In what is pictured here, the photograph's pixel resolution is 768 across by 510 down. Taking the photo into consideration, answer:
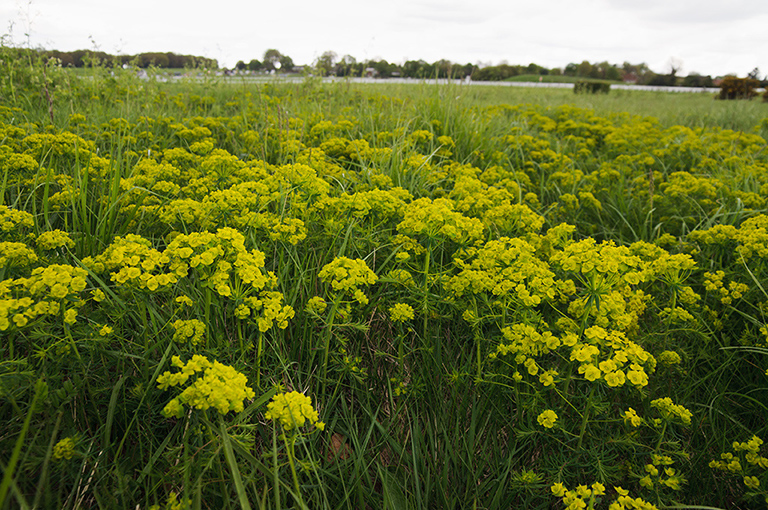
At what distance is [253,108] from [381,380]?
4353 millimetres

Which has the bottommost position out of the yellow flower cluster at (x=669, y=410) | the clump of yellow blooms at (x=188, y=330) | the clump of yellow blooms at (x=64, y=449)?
the yellow flower cluster at (x=669, y=410)

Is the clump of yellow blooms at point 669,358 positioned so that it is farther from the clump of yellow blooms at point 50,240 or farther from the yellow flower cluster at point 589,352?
the clump of yellow blooms at point 50,240

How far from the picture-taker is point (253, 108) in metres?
5.32

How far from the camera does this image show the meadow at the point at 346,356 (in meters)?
1.51

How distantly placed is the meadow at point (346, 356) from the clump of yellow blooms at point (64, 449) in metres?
0.02

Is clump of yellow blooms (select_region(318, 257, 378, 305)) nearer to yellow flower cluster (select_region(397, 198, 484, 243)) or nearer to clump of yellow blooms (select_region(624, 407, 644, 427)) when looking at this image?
yellow flower cluster (select_region(397, 198, 484, 243))

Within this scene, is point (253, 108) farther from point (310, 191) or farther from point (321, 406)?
point (321, 406)

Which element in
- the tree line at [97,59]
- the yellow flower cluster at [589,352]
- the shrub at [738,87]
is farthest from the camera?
the shrub at [738,87]

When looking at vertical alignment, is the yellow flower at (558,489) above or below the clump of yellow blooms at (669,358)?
below

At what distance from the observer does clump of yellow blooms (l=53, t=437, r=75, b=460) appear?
1361 mm

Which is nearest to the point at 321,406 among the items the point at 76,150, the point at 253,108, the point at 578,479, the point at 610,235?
the point at 578,479

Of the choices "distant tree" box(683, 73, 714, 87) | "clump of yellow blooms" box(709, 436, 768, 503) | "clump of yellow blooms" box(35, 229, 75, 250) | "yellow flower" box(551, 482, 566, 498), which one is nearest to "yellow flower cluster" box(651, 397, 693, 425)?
"clump of yellow blooms" box(709, 436, 768, 503)

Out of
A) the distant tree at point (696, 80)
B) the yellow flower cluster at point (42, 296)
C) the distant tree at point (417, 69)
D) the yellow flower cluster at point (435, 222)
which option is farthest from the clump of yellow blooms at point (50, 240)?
the distant tree at point (696, 80)

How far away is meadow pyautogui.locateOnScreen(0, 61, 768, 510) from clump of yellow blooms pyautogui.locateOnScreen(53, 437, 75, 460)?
0.05 feet
